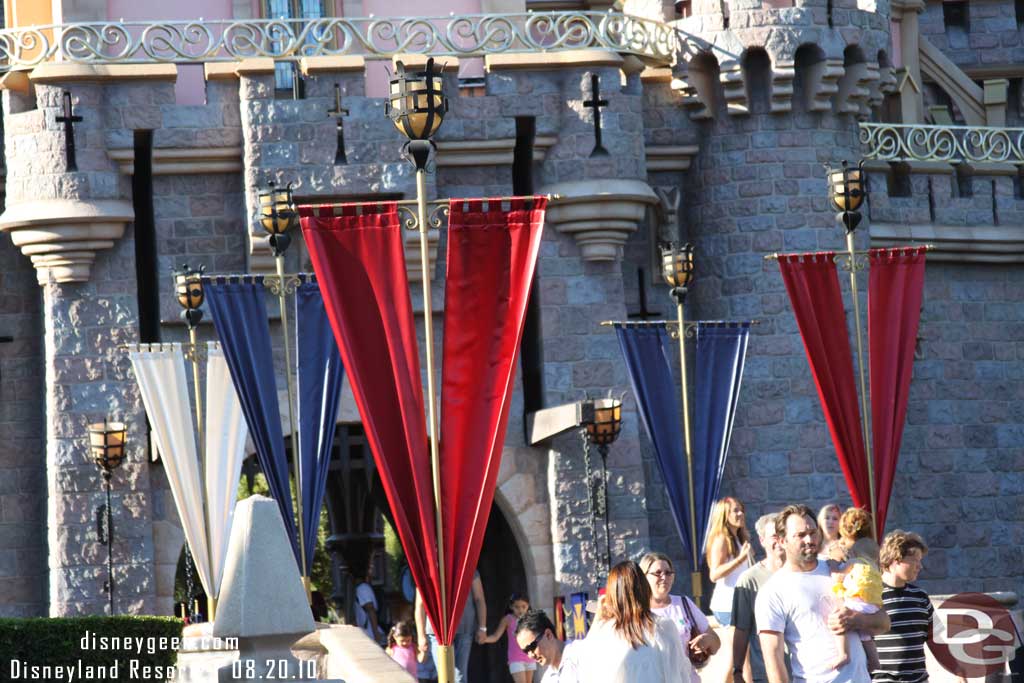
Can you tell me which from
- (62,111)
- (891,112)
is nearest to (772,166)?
(891,112)

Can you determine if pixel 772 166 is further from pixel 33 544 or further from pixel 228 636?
pixel 228 636

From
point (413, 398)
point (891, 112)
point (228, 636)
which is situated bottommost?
point (228, 636)

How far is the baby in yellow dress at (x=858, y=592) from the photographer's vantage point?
7.75 m

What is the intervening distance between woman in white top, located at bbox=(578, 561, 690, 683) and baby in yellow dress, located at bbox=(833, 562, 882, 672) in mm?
862

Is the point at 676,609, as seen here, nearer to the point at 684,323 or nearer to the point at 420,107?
the point at 420,107

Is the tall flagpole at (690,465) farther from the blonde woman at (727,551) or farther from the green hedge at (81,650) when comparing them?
the green hedge at (81,650)

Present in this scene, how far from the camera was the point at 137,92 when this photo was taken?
1531 cm

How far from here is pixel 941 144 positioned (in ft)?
59.1

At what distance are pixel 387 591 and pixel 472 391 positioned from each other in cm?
1946

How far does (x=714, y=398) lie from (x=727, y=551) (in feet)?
16.1

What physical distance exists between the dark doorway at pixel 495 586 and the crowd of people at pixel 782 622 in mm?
8185

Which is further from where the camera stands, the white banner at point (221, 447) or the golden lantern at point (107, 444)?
the golden lantern at point (107, 444)

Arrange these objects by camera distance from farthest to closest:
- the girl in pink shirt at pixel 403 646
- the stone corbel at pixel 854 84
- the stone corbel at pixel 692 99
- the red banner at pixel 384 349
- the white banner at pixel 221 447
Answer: the stone corbel at pixel 854 84 < the stone corbel at pixel 692 99 < the white banner at pixel 221 447 < the girl in pink shirt at pixel 403 646 < the red banner at pixel 384 349

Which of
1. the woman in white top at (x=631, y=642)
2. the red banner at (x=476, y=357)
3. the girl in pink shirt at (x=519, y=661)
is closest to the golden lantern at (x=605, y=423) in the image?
the girl in pink shirt at (x=519, y=661)
